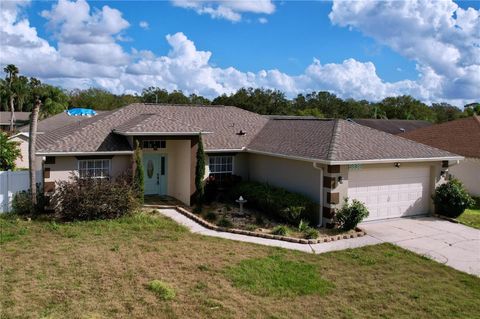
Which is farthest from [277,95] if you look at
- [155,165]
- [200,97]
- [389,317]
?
[389,317]

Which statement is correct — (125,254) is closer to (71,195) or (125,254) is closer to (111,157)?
(71,195)

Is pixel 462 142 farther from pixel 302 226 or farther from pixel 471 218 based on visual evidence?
pixel 302 226

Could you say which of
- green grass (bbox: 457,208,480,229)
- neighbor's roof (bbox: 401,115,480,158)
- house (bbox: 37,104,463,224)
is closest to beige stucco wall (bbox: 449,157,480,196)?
neighbor's roof (bbox: 401,115,480,158)

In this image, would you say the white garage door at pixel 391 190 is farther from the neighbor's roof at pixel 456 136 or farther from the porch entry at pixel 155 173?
the porch entry at pixel 155 173

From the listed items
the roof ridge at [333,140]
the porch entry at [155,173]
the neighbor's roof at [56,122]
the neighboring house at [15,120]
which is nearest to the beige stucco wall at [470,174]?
the roof ridge at [333,140]

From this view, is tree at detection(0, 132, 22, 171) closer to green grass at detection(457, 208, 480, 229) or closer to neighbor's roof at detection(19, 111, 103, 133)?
neighbor's roof at detection(19, 111, 103, 133)
